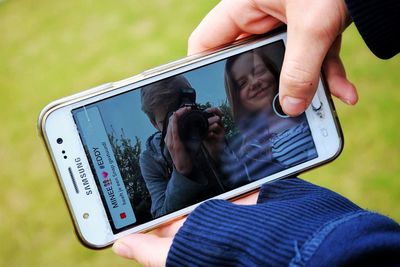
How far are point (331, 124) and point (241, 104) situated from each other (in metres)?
0.16

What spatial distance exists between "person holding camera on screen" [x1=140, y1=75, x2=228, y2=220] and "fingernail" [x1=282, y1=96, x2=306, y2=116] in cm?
12

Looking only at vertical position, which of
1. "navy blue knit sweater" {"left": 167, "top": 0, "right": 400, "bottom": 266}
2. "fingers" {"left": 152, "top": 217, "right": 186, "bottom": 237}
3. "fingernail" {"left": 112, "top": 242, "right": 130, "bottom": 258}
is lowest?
"fingers" {"left": 152, "top": 217, "right": 186, "bottom": 237}

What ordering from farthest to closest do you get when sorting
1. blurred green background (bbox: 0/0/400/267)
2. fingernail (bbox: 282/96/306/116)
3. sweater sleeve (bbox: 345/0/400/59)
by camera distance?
1. blurred green background (bbox: 0/0/400/267)
2. fingernail (bbox: 282/96/306/116)
3. sweater sleeve (bbox: 345/0/400/59)

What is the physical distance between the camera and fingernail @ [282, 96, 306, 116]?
3.07 feet

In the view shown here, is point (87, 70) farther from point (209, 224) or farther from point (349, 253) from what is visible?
point (349, 253)

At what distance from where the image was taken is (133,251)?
0.88 meters

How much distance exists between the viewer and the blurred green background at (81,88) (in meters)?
1.53

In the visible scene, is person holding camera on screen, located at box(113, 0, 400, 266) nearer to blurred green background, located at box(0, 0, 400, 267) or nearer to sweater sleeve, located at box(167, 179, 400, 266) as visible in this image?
sweater sleeve, located at box(167, 179, 400, 266)

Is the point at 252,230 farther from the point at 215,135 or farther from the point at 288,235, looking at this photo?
the point at 215,135

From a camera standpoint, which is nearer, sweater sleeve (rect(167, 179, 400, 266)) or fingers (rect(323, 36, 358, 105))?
sweater sleeve (rect(167, 179, 400, 266))

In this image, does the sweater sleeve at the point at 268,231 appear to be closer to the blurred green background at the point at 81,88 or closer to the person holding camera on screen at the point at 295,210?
the person holding camera on screen at the point at 295,210

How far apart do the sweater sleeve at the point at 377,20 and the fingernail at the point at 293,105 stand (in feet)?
0.47

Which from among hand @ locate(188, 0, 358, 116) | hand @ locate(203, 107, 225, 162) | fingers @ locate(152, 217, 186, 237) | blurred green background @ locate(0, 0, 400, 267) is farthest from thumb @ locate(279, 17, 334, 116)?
blurred green background @ locate(0, 0, 400, 267)

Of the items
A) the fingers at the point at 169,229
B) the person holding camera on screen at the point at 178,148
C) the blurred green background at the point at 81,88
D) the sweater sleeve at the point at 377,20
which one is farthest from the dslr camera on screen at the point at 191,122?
the blurred green background at the point at 81,88
